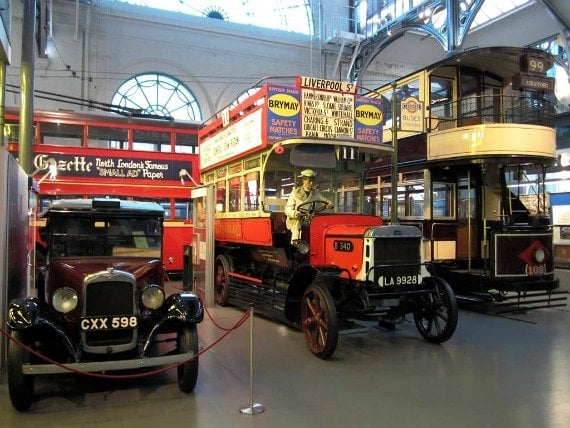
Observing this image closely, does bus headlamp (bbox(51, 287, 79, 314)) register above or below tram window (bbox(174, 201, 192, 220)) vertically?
below

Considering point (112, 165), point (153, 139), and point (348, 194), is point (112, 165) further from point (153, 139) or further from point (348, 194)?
point (348, 194)

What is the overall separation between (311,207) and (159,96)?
1796 centimetres

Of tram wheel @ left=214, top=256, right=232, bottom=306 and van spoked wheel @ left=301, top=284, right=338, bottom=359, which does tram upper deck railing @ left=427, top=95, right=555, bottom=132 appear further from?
van spoked wheel @ left=301, top=284, right=338, bottom=359

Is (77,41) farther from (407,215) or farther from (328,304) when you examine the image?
(328,304)

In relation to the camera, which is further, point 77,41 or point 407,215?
point 77,41

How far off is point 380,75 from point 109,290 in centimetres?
2499

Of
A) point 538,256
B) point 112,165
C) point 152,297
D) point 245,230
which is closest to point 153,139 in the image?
point 112,165

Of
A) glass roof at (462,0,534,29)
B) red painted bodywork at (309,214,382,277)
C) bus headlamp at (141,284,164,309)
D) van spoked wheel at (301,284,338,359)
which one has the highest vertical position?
glass roof at (462,0,534,29)

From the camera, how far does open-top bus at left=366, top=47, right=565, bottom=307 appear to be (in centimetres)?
902

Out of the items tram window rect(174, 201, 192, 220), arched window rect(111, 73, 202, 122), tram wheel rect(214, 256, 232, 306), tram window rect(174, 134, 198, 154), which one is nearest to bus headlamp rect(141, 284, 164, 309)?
tram wheel rect(214, 256, 232, 306)

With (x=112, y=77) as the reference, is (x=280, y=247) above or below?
below

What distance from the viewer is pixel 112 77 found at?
22.3 m

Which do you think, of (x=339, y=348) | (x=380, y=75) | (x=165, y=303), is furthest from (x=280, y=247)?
(x=380, y=75)

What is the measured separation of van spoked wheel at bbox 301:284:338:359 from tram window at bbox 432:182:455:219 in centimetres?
484
